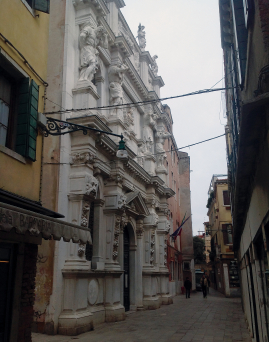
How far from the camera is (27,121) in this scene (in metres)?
7.73

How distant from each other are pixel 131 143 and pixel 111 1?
6.95 metres

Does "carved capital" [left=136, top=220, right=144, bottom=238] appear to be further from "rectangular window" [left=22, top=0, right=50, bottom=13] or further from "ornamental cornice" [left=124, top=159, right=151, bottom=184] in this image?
"rectangular window" [left=22, top=0, right=50, bottom=13]

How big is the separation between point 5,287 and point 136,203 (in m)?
9.95

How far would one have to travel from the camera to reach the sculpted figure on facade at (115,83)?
48.5ft

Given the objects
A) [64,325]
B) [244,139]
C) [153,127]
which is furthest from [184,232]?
[244,139]

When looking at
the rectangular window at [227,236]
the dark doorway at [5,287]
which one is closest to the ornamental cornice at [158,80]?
the rectangular window at [227,236]

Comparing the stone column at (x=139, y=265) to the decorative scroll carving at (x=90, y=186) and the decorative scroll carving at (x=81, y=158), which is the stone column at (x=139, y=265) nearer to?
the decorative scroll carving at (x=90, y=186)

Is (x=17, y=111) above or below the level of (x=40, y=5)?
below

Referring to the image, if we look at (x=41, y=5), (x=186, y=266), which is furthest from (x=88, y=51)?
(x=186, y=266)

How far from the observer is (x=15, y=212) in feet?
17.2

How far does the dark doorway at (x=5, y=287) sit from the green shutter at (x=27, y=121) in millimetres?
2057

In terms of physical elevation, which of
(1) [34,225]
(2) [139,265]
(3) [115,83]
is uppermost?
(3) [115,83]

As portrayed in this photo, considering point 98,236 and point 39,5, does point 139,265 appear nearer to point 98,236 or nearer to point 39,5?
point 98,236

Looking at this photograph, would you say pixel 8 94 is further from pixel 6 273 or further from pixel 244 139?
pixel 244 139
